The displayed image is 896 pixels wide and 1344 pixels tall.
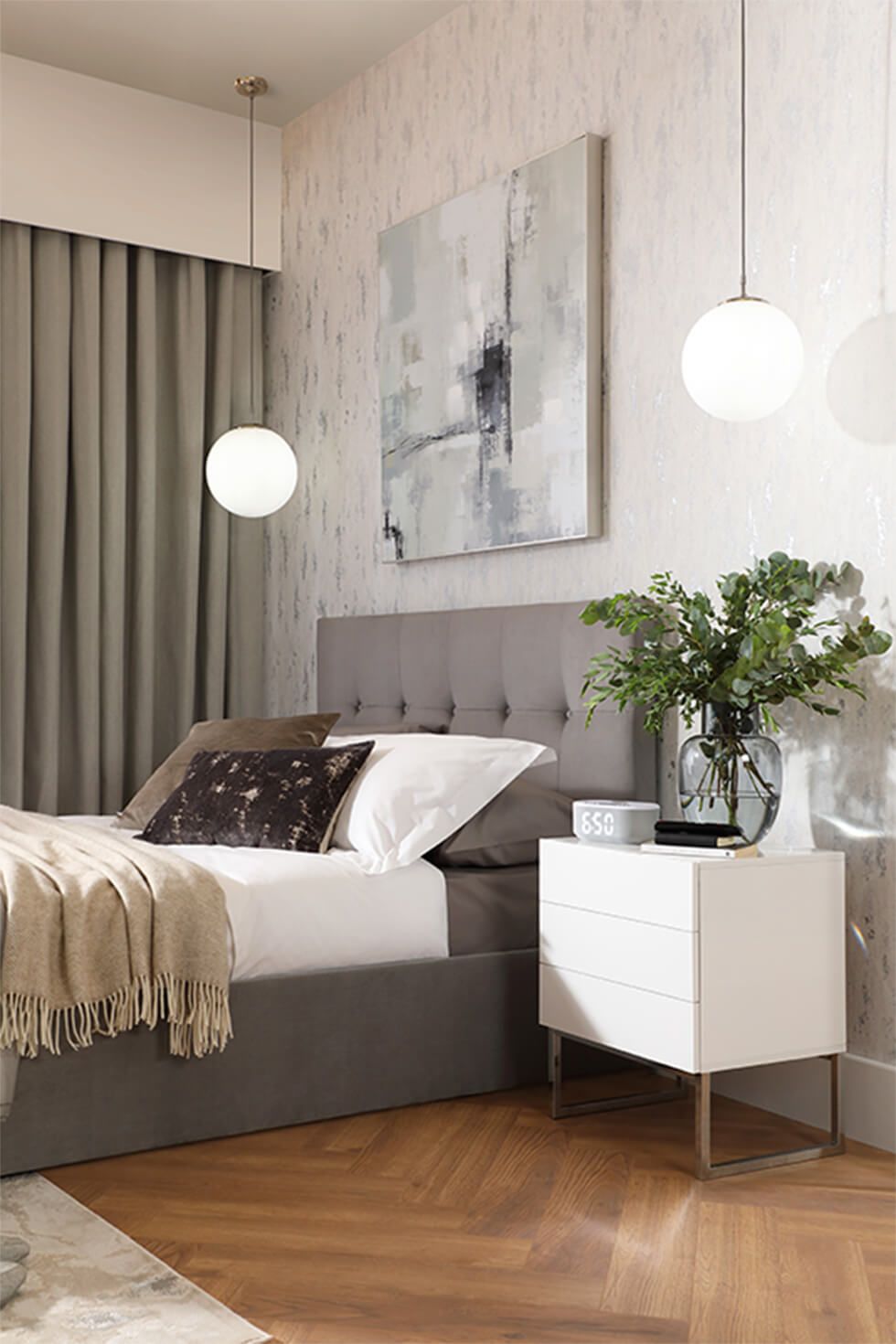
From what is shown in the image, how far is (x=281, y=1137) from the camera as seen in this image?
2.63m

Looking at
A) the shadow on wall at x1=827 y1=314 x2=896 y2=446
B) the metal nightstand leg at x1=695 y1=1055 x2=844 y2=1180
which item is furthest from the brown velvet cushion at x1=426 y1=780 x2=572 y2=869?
the shadow on wall at x1=827 y1=314 x2=896 y2=446

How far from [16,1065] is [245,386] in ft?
9.68

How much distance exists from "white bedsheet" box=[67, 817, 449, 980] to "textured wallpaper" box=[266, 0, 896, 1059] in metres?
0.77

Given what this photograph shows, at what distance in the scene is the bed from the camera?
2484 mm

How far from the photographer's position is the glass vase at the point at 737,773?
2.65 metres

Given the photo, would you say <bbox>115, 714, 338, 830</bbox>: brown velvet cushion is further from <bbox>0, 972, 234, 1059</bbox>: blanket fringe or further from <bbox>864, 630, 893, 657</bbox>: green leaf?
<bbox>864, 630, 893, 657</bbox>: green leaf

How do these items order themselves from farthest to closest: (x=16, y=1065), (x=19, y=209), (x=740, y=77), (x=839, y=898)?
(x=19, y=209), (x=740, y=77), (x=839, y=898), (x=16, y=1065)

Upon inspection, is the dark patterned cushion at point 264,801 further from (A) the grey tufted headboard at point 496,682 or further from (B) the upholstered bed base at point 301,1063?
(A) the grey tufted headboard at point 496,682

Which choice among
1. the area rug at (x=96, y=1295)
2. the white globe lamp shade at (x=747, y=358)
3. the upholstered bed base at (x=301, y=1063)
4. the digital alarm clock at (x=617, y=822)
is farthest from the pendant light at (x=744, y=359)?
the area rug at (x=96, y=1295)

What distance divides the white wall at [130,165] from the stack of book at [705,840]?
2990mm

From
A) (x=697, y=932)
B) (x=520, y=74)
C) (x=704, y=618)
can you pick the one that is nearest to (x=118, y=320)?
(x=520, y=74)

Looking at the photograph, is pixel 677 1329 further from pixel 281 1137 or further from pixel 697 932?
pixel 281 1137

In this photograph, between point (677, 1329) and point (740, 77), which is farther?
point (740, 77)

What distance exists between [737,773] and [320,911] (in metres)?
0.86
